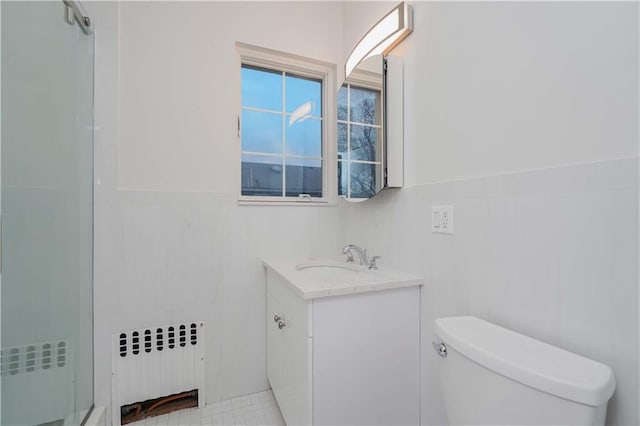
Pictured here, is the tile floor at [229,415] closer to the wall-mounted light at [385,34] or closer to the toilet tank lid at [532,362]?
the toilet tank lid at [532,362]

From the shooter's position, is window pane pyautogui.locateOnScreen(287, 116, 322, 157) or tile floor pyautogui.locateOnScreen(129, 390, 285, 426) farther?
window pane pyautogui.locateOnScreen(287, 116, 322, 157)

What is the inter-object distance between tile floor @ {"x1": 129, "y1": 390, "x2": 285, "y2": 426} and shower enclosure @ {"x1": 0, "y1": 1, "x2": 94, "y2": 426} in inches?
14.7

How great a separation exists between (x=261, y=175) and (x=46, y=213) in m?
1.00

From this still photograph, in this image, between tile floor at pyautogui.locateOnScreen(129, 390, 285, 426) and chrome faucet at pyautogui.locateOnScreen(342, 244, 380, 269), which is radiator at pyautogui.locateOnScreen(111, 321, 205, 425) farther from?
chrome faucet at pyautogui.locateOnScreen(342, 244, 380, 269)

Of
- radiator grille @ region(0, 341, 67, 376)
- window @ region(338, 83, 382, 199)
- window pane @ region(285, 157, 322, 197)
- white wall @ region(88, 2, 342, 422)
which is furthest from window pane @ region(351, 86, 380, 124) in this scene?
radiator grille @ region(0, 341, 67, 376)

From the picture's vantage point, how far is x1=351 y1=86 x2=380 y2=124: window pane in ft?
4.93

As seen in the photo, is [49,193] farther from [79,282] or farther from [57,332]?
[57,332]

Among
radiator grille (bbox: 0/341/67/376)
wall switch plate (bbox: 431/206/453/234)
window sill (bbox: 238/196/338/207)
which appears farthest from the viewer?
window sill (bbox: 238/196/338/207)

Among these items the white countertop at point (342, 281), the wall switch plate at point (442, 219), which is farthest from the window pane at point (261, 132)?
the wall switch plate at point (442, 219)

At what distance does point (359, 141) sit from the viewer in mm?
1655

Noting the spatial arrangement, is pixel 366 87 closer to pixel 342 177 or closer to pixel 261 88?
pixel 342 177

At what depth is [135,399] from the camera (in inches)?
Answer: 58.3

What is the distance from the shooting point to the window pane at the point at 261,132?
70.4 inches

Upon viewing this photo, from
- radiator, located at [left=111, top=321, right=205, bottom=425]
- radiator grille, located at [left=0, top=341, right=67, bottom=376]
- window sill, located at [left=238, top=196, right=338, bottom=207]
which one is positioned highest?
window sill, located at [left=238, top=196, right=338, bottom=207]
